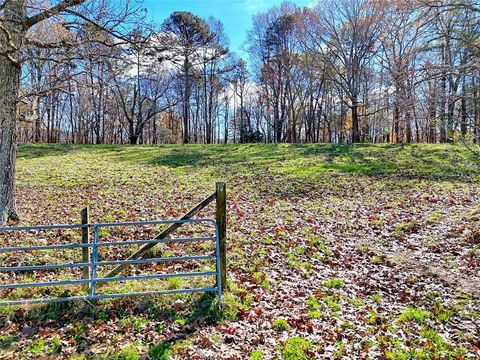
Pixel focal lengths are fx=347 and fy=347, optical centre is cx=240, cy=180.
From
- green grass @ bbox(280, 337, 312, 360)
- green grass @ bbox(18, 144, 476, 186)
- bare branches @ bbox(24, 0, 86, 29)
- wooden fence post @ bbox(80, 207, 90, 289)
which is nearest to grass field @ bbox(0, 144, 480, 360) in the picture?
green grass @ bbox(280, 337, 312, 360)

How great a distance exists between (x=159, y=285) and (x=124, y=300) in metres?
0.65

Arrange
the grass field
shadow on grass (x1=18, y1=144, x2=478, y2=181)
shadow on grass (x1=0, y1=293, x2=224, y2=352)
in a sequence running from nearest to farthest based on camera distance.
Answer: the grass field → shadow on grass (x1=0, y1=293, x2=224, y2=352) → shadow on grass (x1=18, y1=144, x2=478, y2=181)

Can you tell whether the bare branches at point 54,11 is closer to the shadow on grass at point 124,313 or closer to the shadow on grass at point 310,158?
the shadow on grass at point 124,313

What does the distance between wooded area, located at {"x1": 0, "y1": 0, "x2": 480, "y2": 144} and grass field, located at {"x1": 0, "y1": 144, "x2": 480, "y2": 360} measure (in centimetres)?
268

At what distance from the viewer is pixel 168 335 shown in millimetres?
4594

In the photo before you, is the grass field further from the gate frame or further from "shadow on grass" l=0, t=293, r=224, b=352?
the gate frame

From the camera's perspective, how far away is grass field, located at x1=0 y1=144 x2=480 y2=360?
4449 millimetres

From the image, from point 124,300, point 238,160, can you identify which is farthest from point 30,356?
point 238,160

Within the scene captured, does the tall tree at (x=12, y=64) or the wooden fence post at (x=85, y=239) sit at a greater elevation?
the tall tree at (x=12, y=64)

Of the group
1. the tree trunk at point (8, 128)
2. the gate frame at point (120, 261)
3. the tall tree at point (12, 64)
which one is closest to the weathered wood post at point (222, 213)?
the gate frame at point (120, 261)

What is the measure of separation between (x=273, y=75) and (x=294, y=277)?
121 feet

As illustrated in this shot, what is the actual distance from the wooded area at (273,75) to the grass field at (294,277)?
8.78 feet

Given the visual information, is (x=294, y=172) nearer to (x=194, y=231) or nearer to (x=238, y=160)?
(x=238, y=160)

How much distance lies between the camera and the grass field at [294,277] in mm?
4449
